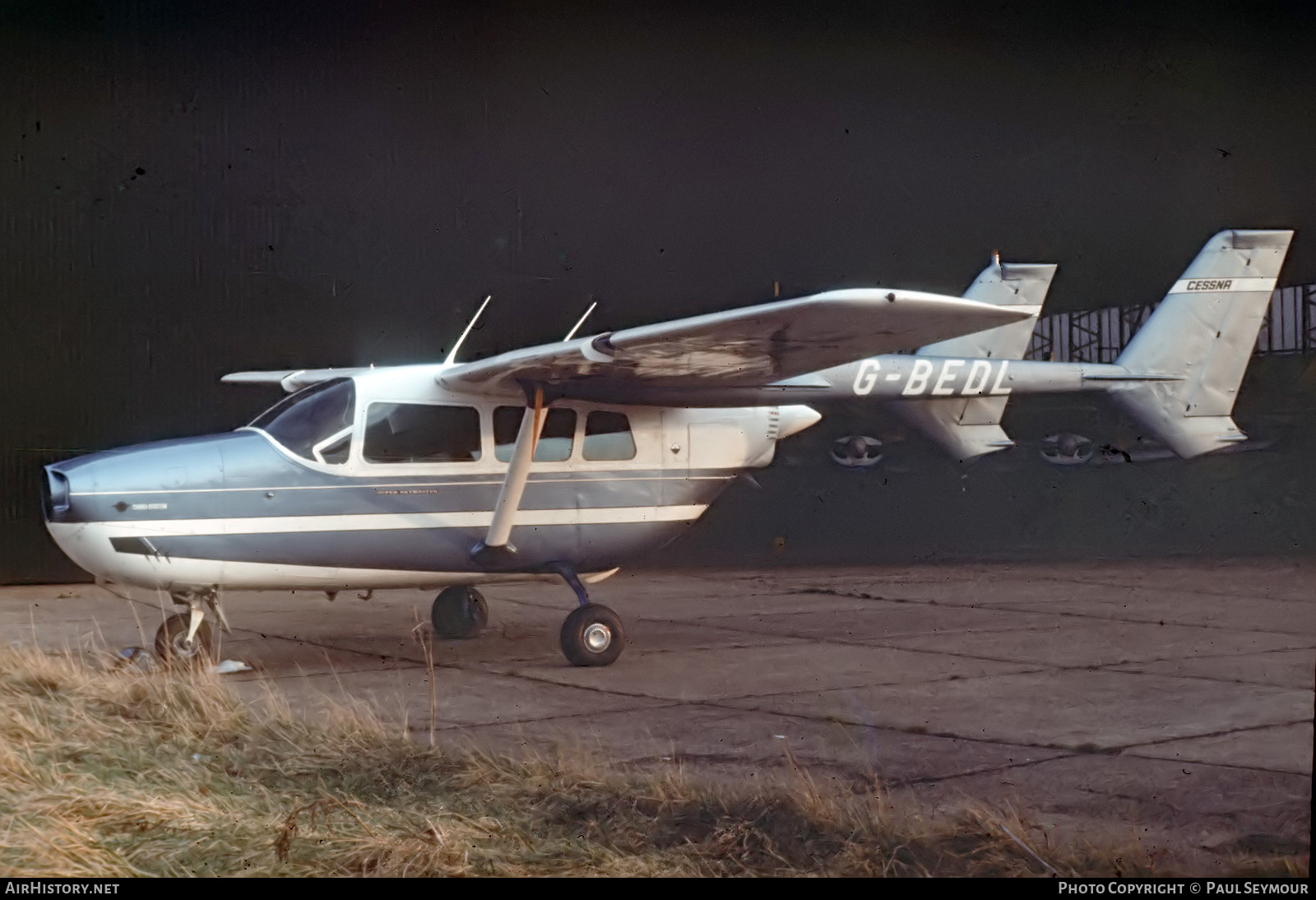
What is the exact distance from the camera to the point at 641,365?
21.2 feet

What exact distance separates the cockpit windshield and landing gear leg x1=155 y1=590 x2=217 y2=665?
90 centimetres

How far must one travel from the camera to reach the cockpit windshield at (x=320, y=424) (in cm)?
673

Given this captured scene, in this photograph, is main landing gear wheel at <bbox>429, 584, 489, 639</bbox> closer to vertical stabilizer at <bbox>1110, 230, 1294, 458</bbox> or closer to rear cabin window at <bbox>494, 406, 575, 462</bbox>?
rear cabin window at <bbox>494, 406, 575, 462</bbox>

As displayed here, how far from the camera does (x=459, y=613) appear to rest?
8.27m

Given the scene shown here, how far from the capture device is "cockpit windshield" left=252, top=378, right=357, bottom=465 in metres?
6.73

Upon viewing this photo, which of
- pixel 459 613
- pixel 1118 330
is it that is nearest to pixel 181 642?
pixel 459 613

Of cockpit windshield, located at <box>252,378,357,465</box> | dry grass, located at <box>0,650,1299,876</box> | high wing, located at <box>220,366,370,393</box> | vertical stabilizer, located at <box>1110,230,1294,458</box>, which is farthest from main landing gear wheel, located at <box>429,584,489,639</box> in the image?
vertical stabilizer, located at <box>1110,230,1294,458</box>

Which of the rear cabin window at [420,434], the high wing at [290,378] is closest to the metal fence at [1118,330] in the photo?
the high wing at [290,378]

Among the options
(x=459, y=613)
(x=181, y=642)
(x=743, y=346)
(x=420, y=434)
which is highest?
(x=743, y=346)

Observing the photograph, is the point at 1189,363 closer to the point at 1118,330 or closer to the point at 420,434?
the point at 1118,330

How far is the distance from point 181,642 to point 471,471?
1783 millimetres

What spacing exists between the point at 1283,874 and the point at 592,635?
4361 millimetres

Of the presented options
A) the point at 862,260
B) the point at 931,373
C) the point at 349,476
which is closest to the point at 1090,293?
the point at 862,260

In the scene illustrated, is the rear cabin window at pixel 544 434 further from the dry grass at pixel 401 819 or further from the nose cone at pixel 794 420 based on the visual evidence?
the dry grass at pixel 401 819
